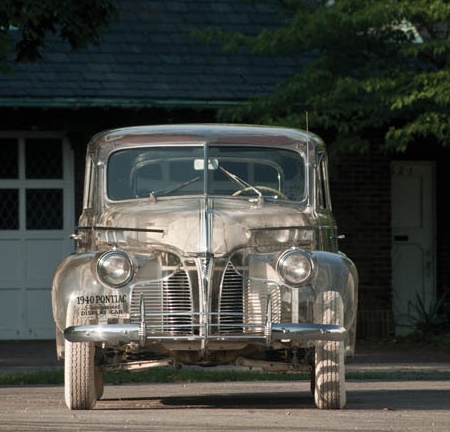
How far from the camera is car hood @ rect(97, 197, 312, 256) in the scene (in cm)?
1003

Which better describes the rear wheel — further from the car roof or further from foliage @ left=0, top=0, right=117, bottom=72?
foliage @ left=0, top=0, right=117, bottom=72

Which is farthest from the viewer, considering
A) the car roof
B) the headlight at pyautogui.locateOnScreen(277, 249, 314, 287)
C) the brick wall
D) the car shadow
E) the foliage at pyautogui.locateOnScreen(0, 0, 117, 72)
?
the brick wall

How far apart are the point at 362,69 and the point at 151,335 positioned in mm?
8631

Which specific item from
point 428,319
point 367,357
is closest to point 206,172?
point 367,357

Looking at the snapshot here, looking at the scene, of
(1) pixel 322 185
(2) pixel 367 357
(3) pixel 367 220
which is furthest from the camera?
(3) pixel 367 220

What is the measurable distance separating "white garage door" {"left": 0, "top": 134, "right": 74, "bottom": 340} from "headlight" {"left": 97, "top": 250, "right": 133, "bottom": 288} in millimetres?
9878

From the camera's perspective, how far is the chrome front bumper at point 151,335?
959 centimetres

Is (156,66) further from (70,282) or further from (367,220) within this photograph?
(70,282)

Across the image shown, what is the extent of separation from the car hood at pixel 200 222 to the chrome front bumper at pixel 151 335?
68 centimetres

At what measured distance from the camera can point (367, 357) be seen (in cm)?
1712

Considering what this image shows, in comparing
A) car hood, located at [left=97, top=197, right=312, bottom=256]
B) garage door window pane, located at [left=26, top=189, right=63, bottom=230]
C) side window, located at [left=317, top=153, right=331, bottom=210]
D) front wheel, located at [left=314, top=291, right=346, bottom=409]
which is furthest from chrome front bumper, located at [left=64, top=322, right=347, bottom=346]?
garage door window pane, located at [left=26, top=189, right=63, bottom=230]

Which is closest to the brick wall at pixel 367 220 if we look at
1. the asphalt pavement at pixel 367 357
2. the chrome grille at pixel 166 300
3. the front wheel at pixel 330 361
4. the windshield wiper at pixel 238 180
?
the asphalt pavement at pixel 367 357

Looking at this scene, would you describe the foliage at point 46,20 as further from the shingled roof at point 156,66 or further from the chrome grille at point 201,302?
the chrome grille at point 201,302

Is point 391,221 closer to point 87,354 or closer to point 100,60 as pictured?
point 100,60
